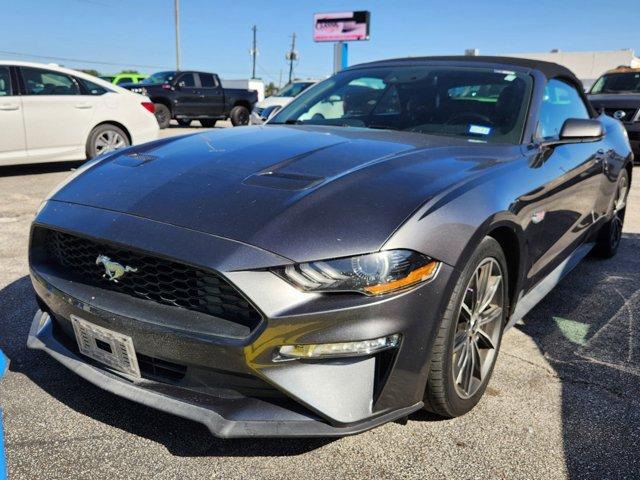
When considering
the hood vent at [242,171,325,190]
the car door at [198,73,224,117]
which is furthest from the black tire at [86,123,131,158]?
the car door at [198,73,224,117]

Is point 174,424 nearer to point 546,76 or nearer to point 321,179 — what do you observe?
point 321,179

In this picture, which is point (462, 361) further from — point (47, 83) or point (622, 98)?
point (622, 98)

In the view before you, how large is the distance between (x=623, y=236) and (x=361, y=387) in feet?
15.7

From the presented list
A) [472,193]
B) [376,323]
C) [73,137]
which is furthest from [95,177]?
[73,137]

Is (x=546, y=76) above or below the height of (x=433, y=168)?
above

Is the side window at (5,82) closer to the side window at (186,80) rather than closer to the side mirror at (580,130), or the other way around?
the side mirror at (580,130)

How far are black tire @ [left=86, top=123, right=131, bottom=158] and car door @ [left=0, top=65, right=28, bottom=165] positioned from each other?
0.91 meters

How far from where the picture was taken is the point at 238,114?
1808 centimetres

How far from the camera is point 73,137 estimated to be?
7.91 metres

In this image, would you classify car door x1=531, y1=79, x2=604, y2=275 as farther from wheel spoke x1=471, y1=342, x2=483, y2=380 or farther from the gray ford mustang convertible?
wheel spoke x1=471, y1=342, x2=483, y2=380

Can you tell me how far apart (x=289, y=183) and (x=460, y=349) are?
93cm

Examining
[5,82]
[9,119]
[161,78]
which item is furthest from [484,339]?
[161,78]

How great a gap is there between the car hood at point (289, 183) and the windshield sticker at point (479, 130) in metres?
0.16

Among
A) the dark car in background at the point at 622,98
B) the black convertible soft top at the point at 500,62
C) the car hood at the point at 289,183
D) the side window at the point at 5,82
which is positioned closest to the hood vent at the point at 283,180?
the car hood at the point at 289,183
